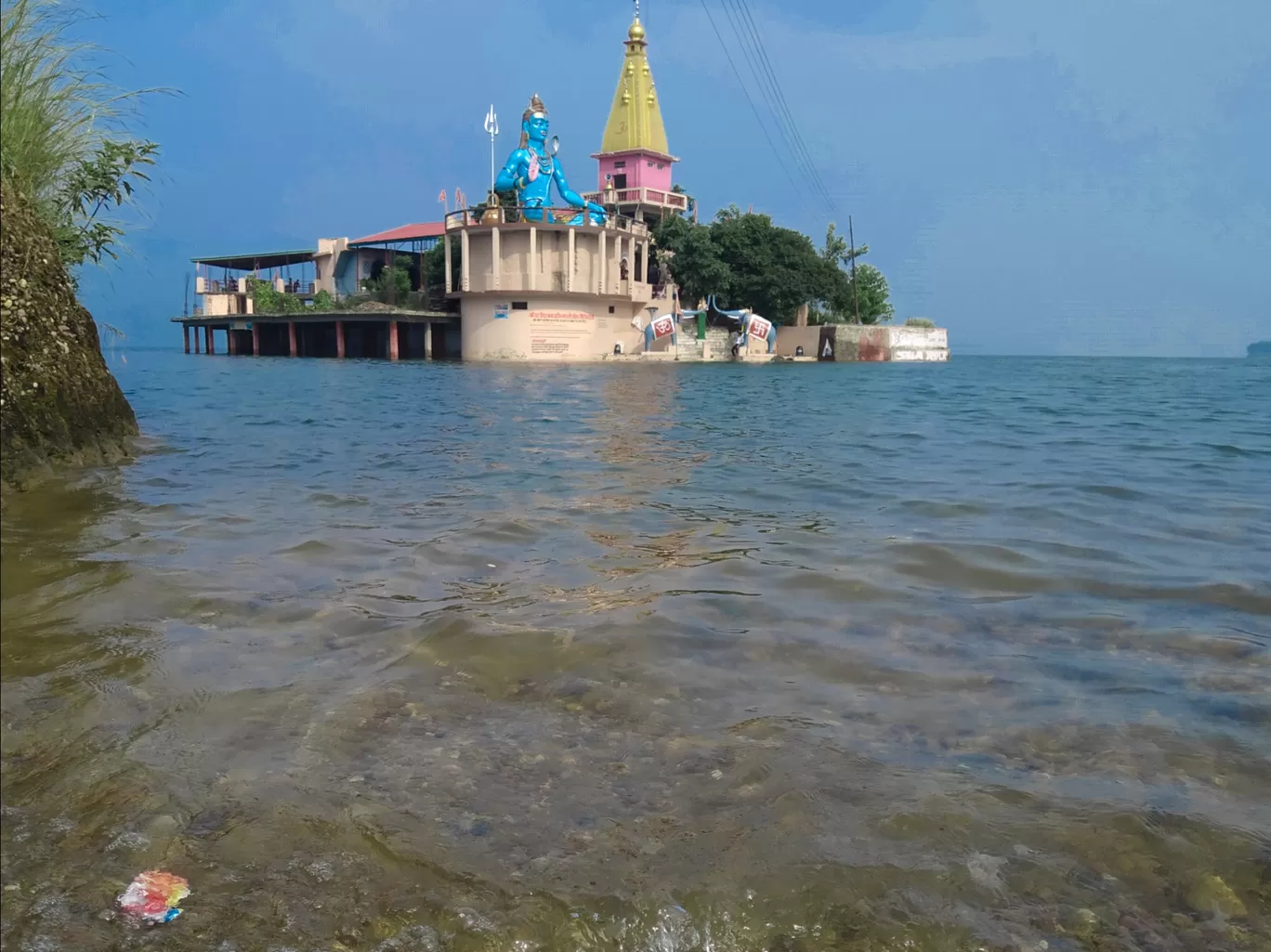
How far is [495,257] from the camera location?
131ft

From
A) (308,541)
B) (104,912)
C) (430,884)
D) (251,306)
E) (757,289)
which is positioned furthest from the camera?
(251,306)

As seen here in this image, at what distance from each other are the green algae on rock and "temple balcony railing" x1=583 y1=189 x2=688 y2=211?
44613 millimetres

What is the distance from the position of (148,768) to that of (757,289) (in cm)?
4546

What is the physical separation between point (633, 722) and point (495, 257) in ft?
129

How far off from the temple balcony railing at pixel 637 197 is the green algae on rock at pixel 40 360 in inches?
1756

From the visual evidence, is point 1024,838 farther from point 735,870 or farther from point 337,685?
point 337,685

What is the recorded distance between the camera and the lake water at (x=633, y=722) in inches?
67.6

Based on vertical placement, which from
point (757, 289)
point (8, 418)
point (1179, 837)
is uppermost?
point (757, 289)

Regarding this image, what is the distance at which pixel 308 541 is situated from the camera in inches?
180

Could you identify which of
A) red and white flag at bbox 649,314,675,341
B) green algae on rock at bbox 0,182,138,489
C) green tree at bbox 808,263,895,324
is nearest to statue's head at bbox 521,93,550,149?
red and white flag at bbox 649,314,675,341

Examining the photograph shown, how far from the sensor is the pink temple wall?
5062 cm

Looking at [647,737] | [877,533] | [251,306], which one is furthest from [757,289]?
[647,737]

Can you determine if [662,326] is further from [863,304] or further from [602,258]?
[863,304]

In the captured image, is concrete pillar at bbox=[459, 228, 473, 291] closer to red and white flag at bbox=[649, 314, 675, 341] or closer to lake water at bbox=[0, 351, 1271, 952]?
red and white flag at bbox=[649, 314, 675, 341]
